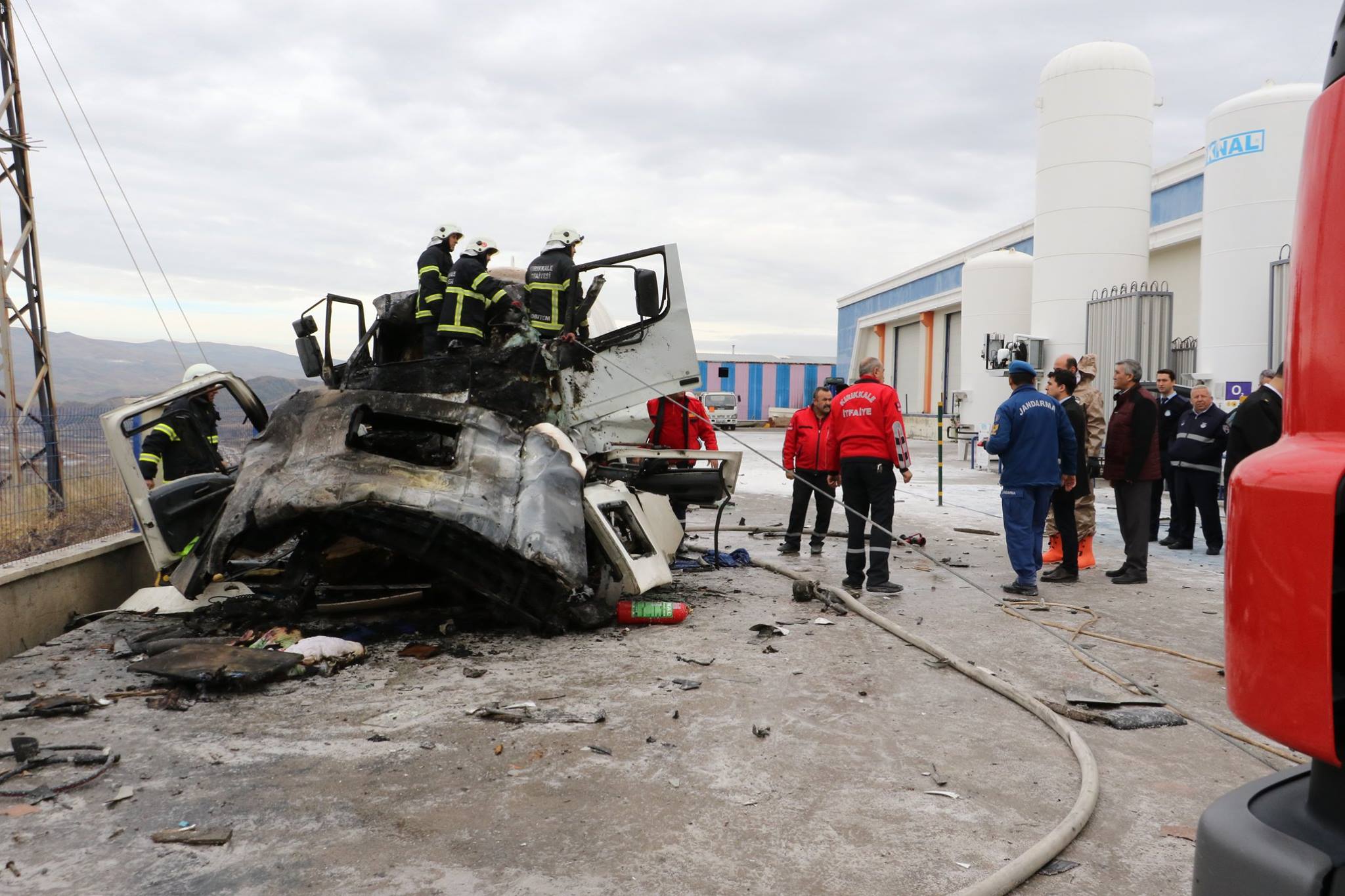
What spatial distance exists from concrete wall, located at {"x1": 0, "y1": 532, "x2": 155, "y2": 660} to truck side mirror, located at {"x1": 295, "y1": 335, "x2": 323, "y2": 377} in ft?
6.05

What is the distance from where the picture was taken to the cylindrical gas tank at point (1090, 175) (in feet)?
50.9

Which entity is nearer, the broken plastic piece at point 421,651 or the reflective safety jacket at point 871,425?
the broken plastic piece at point 421,651

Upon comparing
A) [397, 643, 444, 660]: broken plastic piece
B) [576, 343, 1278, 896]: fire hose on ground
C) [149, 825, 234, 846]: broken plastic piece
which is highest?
[576, 343, 1278, 896]: fire hose on ground

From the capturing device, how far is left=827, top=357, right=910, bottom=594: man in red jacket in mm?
7281

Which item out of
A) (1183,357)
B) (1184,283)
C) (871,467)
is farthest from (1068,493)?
(1184,283)

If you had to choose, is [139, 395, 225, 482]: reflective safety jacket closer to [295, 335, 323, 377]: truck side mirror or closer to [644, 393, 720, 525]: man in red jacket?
[295, 335, 323, 377]: truck side mirror

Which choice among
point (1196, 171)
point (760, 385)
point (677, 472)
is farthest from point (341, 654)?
point (760, 385)

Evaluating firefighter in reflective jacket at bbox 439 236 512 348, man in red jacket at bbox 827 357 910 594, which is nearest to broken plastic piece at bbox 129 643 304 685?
firefighter in reflective jacket at bbox 439 236 512 348

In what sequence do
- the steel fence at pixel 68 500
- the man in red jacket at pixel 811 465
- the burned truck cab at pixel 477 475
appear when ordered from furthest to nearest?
the man in red jacket at pixel 811 465 → the steel fence at pixel 68 500 → the burned truck cab at pixel 477 475

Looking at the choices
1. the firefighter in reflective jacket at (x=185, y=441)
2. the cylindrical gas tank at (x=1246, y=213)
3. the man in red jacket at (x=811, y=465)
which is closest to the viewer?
the firefighter in reflective jacket at (x=185, y=441)

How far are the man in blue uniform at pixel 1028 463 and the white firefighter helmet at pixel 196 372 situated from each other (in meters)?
5.89

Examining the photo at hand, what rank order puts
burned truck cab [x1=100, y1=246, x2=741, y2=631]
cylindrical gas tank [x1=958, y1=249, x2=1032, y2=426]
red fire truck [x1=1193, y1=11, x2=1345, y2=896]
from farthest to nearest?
cylindrical gas tank [x1=958, y1=249, x2=1032, y2=426] → burned truck cab [x1=100, y1=246, x2=741, y2=631] → red fire truck [x1=1193, y1=11, x2=1345, y2=896]

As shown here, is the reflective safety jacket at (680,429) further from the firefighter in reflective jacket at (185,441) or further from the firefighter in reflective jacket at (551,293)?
the firefighter in reflective jacket at (185,441)

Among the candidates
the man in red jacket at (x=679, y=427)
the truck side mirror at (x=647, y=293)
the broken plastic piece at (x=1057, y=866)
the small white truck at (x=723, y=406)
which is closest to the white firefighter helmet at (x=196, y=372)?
the truck side mirror at (x=647, y=293)
